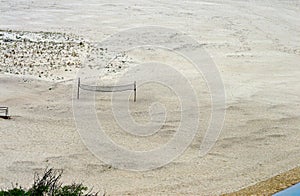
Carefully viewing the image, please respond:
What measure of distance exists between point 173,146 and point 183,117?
8.69 ft

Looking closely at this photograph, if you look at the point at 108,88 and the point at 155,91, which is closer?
the point at 155,91

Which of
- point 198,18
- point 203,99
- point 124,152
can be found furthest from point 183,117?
point 198,18

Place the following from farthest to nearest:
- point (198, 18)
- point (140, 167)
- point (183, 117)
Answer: point (198, 18)
point (183, 117)
point (140, 167)

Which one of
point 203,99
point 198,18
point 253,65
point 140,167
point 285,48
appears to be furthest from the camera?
point 198,18

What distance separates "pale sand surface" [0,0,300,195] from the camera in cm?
1416

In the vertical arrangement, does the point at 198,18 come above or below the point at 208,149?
above

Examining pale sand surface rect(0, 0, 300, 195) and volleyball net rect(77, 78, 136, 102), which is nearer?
pale sand surface rect(0, 0, 300, 195)

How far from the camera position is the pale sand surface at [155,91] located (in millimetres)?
14164

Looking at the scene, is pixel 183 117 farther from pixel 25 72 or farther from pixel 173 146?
pixel 25 72

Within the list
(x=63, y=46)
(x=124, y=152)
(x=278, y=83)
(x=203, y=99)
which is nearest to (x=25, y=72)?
(x=63, y=46)

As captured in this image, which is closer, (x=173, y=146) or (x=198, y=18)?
(x=173, y=146)

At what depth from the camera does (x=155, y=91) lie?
21.5m

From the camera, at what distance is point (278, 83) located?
23.8 meters

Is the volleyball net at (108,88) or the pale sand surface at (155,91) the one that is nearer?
the pale sand surface at (155,91)
